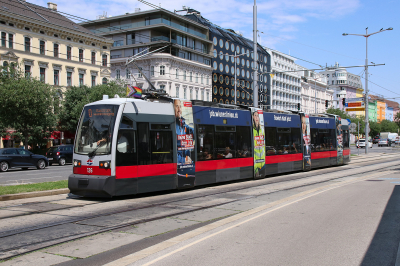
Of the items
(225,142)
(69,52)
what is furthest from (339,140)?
(69,52)

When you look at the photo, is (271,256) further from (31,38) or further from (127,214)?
(31,38)

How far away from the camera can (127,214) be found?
8.95 metres

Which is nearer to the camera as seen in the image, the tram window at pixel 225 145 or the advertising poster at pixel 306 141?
the tram window at pixel 225 145

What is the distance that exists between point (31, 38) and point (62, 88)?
691 cm

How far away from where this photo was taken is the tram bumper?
1055 cm

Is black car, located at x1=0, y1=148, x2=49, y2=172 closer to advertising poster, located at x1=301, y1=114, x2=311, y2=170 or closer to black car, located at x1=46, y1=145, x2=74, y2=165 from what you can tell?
black car, located at x1=46, y1=145, x2=74, y2=165

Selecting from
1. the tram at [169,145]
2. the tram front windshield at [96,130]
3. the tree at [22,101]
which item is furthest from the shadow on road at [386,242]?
the tree at [22,101]

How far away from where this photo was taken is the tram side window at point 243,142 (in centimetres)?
1603

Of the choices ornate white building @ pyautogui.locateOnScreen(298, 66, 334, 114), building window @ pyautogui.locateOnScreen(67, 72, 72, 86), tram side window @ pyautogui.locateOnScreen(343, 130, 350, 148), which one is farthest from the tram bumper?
ornate white building @ pyautogui.locateOnScreen(298, 66, 334, 114)

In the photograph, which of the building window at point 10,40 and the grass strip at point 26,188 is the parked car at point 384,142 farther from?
the grass strip at point 26,188

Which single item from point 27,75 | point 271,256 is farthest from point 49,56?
point 271,256

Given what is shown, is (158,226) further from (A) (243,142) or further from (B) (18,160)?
(B) (18,160)

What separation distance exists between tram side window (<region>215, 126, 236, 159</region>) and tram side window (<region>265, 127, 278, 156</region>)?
9.46 ft

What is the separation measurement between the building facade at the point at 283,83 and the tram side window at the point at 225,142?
3321 inches
